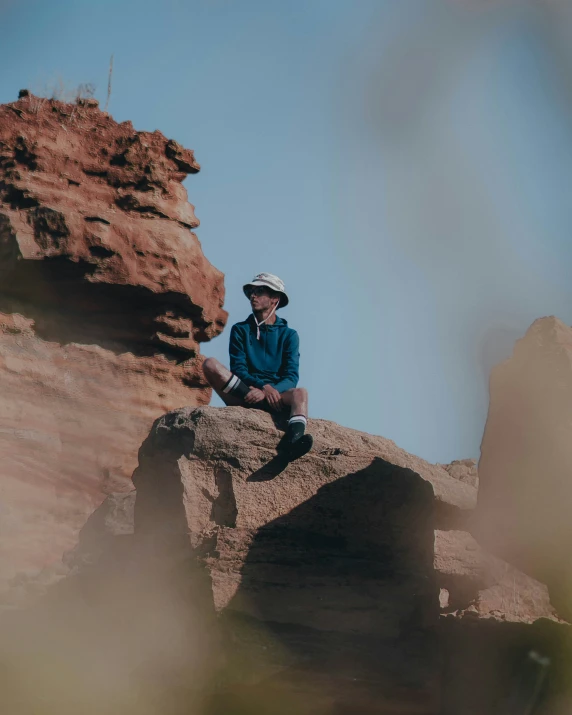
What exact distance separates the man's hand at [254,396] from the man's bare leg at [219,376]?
0.25 ft

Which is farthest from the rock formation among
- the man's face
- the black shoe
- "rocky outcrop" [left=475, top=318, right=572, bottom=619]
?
the man's face

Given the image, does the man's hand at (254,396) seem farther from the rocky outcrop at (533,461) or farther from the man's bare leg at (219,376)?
the rocky outcrop at (533,461)

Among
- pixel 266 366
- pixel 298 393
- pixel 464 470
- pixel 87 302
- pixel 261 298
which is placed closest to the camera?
pixel 298 393

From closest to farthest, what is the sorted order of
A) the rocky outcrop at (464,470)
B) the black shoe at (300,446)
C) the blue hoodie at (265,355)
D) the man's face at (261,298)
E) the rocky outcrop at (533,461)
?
the rocky outcrop at (533,461) → the black shoe at (300,446) → the blue hoodie at (265,355) → the man's face at (261,298) → the rocky outcrop at (464,470)

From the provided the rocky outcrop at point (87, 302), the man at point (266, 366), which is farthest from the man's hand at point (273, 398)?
the rocky outcrop at point (87, 302)

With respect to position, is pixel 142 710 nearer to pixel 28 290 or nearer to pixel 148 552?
pixel 148 552

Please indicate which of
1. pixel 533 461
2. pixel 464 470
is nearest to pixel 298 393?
pixel 533 461

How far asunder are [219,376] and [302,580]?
1.40m

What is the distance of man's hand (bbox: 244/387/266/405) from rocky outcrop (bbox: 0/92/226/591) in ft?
12.9

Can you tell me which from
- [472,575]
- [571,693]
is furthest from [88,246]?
[571,693]

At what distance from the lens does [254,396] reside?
19.8ft

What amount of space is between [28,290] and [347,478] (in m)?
→ 5.43

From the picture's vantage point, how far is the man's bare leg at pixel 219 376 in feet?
20.0

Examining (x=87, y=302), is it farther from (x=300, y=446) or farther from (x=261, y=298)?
(x=300, y=446)
